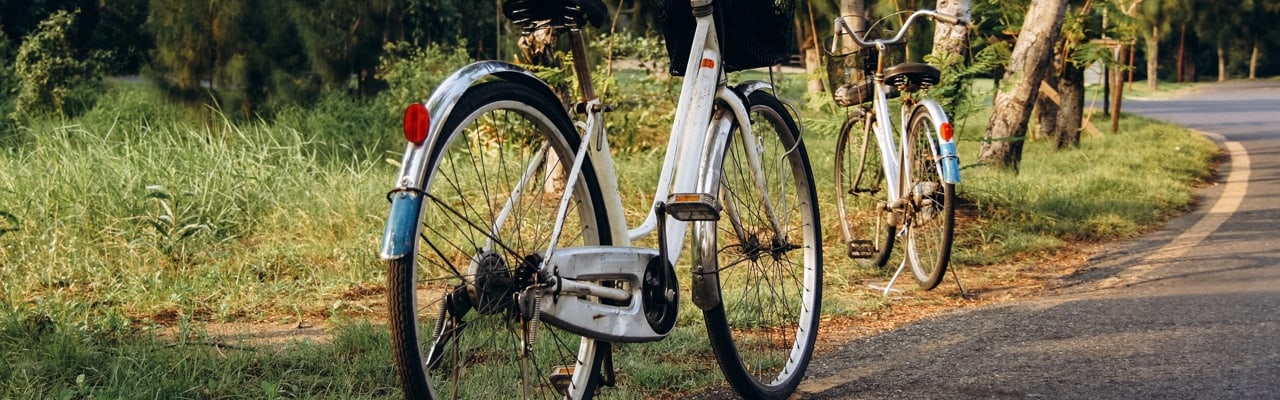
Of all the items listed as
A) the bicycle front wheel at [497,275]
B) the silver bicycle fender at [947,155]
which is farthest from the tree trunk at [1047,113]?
the bicycle front wheel at [497,275]

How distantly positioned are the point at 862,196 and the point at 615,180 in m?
4.66

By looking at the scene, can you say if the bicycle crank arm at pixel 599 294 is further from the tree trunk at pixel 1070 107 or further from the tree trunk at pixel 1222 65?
the tree trunk at pixel 1222 65

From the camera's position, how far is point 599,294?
3.20 m

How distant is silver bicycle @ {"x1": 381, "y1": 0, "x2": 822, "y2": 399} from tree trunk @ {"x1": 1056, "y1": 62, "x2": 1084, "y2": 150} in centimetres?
1062

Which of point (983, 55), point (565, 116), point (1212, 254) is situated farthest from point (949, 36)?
point (565, 116)

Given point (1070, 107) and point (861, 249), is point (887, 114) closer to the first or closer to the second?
Answer: point (861, 249)

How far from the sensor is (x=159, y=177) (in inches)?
277

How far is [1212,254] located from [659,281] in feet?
14.8

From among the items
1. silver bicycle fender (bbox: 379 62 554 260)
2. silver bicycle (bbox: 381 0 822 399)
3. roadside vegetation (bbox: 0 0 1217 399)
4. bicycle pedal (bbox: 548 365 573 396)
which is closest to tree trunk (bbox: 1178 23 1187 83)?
roadside vegetation (bbox: 0 0 1217 399)

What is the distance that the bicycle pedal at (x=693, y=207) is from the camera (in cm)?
338

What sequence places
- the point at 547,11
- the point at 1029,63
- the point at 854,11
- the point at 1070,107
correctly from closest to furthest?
1. the point at 547,11
2. the point at 854,11
3. the point at 1029,63
4. the point at 1070,107

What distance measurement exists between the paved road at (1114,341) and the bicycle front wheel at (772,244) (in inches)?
6.7

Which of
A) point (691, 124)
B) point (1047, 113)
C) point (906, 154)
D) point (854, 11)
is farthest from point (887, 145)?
point (1047, 113)

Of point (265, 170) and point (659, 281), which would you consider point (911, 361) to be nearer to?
point (659, 281)
